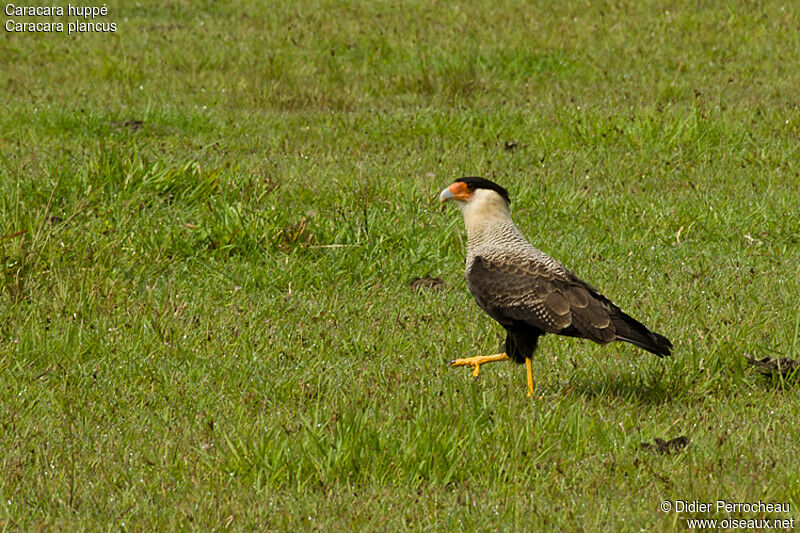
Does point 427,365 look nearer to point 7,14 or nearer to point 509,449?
point 509,449

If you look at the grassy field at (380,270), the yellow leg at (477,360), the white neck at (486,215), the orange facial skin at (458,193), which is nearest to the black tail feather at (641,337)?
the grassy field at (380,270)

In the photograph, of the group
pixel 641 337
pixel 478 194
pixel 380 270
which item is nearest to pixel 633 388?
pixel 641 337

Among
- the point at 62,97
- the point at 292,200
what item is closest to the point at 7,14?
the point at 62,97

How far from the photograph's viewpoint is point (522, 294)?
16.1ft

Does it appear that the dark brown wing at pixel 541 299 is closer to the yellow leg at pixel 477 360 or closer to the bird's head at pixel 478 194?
the yellow leg at pixel 477 360

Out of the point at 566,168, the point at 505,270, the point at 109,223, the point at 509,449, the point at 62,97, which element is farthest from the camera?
the point at 62,97

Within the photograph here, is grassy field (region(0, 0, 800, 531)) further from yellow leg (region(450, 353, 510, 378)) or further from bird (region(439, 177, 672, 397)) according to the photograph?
bird (region(439, 177, 672, 397))

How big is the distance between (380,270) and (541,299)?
7.28ft

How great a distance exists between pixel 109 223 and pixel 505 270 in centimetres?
346

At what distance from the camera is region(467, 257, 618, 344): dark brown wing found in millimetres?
4781

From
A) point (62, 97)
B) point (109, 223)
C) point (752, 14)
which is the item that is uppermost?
point (752, 14)

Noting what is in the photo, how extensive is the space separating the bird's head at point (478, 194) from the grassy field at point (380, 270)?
0.88 metres

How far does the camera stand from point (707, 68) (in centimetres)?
1279

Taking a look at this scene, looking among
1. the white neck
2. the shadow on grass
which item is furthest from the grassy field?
the white neck
